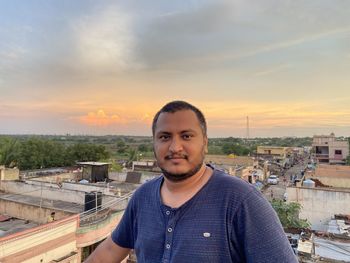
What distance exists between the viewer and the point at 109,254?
200cm

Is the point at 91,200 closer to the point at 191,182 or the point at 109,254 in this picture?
the point at 109,254

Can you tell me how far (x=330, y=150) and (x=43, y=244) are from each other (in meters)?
52.9

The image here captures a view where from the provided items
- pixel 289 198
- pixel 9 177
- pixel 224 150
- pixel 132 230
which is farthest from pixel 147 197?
pixel 224 150

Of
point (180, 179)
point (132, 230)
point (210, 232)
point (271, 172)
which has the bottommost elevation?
point (271, 172)

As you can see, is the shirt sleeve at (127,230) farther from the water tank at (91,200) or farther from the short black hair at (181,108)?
the water tank at (91,200)

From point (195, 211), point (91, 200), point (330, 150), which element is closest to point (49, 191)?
point (91, 200)

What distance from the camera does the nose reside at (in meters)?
1.55

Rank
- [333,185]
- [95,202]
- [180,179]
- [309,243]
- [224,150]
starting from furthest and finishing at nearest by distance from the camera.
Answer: [224,150] < [333,185] < [95,202] < [309,243] < [180,179]

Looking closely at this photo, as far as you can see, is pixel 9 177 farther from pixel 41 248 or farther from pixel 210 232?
pixel 210 232

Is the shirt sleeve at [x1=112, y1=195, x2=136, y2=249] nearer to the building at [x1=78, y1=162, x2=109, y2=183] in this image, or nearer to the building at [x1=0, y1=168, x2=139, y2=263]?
the building at [x1=0, y1=168, x2=139, y2=263]

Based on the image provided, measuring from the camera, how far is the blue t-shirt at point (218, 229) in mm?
1333

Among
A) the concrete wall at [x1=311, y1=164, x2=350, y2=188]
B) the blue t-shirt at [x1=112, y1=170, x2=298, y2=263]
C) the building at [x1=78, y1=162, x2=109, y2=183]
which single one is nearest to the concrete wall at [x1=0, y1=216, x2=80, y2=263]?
the blue t-shirt at [x1=112, y1=170, x2=298, y2=263]

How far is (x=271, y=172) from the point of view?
4381 cm

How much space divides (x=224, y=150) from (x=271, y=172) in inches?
1111
